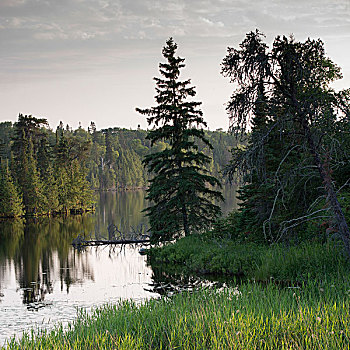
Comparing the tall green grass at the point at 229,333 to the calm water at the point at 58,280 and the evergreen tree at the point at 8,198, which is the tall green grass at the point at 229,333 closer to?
the calm water at the point at 58,280

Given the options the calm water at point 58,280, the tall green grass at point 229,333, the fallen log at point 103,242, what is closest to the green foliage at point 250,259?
the calm water at point 58,280

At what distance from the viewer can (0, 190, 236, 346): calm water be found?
15.5 meters

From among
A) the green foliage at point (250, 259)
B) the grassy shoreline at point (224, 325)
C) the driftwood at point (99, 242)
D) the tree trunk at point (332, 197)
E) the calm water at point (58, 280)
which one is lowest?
the calm water at point (58, 280)

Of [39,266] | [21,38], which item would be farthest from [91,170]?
[39,266]

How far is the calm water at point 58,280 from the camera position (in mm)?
15539

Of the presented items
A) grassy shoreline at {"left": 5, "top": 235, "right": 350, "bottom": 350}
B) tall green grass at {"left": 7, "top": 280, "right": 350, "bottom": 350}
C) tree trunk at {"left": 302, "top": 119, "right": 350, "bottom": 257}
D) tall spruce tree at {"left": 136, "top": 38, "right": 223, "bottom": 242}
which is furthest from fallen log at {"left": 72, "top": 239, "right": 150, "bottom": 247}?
tall green grass at {"left": 7, "top": 280, "right": 350, "bottom": 350}

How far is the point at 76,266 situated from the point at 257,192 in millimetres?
10125

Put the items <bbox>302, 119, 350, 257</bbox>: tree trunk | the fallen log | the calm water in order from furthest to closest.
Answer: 1. the fallen log
2. the calm water
3. <bbox>302, 119, 350, 257</bbox>: tree trunk

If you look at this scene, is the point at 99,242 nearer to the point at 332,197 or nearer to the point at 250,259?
the point at 250,259

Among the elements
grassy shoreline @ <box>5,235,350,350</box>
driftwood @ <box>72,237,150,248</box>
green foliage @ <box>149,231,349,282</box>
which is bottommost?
driftwood @ <box>72,237,150,248</box>

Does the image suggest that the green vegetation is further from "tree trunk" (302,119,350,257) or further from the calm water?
the calm water

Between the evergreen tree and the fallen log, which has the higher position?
the evergreen tree

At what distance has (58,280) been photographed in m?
21.3

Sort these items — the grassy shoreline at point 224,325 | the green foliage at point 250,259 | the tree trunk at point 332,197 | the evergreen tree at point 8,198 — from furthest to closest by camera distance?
the evergreen tree at point 8,198
the green foliage at point 250,259
the tree trunk at point 332,197
the grassy shoreline at point 224,325
